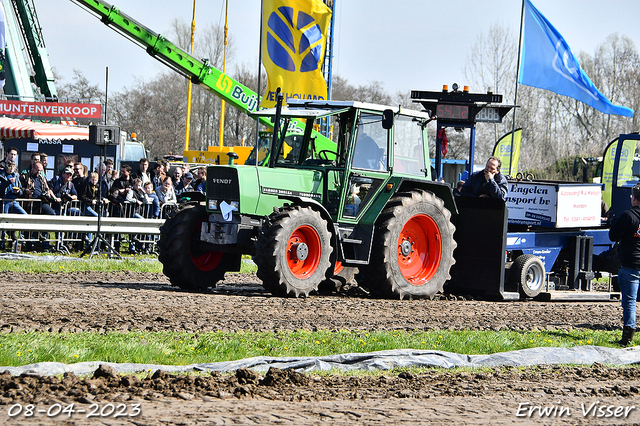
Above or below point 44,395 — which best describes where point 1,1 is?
above

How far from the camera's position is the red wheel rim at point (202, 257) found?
10961mm

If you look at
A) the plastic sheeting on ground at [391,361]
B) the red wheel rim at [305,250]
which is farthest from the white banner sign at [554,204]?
the plastic sheeting on ground at [391,361]

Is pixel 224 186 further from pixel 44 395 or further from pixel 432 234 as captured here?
pixel 44 395

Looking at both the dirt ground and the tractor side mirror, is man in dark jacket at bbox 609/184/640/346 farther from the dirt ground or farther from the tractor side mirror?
the tractor side mirror

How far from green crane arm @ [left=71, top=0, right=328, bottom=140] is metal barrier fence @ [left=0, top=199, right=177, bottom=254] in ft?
12.1

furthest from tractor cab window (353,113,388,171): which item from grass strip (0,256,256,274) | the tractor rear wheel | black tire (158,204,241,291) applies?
grass strip (0,256,256,274)

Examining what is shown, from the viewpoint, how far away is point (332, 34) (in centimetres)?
2150

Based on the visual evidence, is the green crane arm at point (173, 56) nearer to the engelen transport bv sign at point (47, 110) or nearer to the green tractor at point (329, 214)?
the green tractor at point (329, 214)

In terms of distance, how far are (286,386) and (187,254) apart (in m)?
5.49

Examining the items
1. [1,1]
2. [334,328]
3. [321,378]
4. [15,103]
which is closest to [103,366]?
[321,378]

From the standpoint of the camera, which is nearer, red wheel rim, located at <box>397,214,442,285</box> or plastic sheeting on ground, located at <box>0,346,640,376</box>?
plastic sheeting on ground, located at <box>0,346,640,376</box>

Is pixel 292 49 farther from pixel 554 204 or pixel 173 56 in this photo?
pixel 554 204

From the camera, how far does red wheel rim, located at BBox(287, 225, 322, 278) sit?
33.6 feet

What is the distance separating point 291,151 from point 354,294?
243cm
